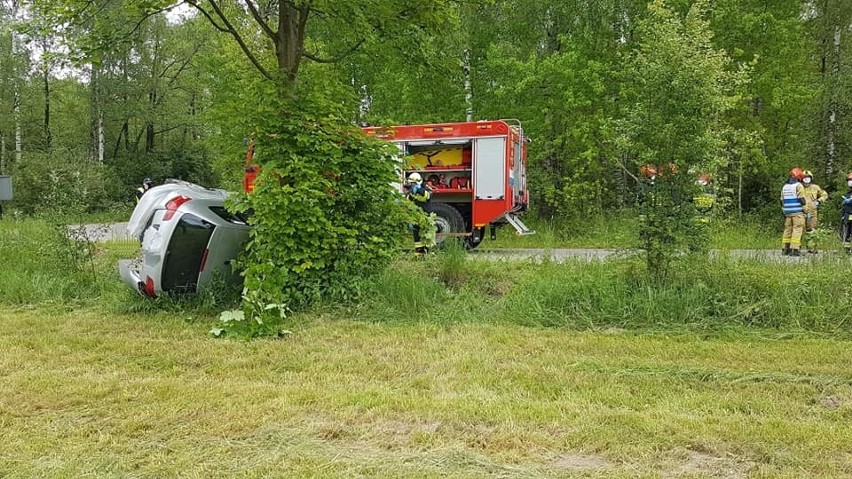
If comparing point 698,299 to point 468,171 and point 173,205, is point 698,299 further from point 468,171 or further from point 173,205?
point 468,171

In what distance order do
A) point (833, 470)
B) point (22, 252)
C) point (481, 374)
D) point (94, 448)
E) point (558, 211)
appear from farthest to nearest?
point (558, 211) → point (22, 252) → point (481, 374) → point (94, 448) → point (833, 470)

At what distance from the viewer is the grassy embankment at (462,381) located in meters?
3.20

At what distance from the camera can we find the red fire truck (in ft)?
43.7

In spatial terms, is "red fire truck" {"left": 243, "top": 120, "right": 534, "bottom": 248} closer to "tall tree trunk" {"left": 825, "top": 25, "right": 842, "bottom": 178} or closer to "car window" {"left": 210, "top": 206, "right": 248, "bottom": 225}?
"car window" {"left": 210, "top": 206, "right": 248, "bottom": 225}

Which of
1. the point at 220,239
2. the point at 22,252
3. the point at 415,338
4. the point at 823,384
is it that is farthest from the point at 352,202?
the point at 22,252

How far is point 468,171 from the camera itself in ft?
45.1

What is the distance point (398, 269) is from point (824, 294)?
4.58 meters

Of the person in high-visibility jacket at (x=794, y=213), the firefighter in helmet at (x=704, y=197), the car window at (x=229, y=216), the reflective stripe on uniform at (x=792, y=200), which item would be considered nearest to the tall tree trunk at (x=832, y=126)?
the person in high-visibility jacket at (x=794, y=213)

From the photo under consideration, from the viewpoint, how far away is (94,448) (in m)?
3.35

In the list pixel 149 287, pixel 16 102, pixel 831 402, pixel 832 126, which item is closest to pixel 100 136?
pixel 16 102

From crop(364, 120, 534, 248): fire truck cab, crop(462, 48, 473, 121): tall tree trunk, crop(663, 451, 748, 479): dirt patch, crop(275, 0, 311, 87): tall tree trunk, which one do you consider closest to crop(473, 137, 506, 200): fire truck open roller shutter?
crop(364, 120, 534, 248): fire truck cab

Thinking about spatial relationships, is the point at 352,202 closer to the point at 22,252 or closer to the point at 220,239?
the point at 220,239

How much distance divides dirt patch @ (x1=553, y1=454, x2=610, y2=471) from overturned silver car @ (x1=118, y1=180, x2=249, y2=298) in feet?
16.7

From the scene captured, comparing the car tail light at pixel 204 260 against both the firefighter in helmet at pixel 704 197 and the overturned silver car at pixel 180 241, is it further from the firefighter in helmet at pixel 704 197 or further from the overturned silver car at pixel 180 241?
the firefighter in helmet at pixel 704 197
